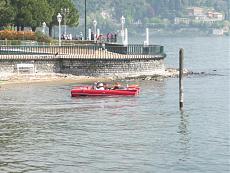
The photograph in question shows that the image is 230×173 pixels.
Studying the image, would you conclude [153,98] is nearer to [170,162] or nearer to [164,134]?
[164,134]

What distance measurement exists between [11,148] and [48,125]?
839 centimetres

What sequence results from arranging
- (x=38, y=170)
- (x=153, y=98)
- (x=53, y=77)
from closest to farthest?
(x=38, y=170)
(x=153, y=98)
(x=53, y=77)

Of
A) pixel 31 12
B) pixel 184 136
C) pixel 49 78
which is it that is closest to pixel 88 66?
pixel 49 78

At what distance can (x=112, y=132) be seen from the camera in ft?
157

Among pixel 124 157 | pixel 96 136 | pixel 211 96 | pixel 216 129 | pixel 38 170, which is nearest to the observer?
pixel 38 170

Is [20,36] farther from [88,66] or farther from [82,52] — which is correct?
[88,66]

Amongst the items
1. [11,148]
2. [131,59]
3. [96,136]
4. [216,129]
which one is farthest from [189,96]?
[11,148]

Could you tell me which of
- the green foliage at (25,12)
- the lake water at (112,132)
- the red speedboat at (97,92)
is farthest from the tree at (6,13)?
the red speedboat at (97,92)

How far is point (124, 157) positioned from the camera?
40.2 m

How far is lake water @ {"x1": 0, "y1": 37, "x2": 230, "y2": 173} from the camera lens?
38.8 m

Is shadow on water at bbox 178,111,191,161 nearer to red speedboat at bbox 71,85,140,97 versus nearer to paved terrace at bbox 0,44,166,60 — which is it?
red speedboat at bbox 71,85,140,97

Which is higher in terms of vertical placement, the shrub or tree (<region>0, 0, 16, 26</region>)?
tree (<region>0, 0, 16, 26</region>)

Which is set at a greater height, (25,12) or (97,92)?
(25,12)

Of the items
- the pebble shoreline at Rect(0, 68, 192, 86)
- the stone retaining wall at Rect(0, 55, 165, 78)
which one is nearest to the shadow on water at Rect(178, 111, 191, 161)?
the pebble shoreline at Rect(0, 68, 192, 86)
